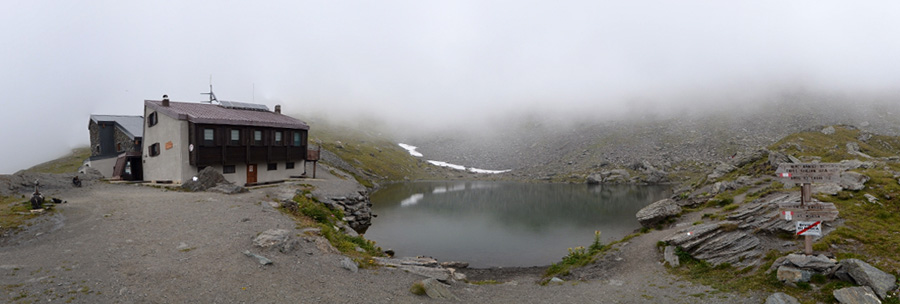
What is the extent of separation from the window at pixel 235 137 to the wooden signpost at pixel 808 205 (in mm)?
45446

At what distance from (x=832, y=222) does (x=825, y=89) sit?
9233 inches

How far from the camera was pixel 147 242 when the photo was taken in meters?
18.2

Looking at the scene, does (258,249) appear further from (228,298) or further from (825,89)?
(825,89)

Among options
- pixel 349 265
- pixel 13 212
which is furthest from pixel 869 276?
pixel 13 212

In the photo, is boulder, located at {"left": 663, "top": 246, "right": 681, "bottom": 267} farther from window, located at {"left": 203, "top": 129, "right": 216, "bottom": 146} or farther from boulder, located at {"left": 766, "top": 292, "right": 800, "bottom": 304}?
window, located at {"left": 203, "top": 129, "right": 216, "bottom": 146}

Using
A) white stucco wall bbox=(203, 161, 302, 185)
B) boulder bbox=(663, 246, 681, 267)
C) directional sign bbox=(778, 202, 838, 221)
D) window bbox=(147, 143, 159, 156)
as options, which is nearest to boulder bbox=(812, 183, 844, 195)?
boulder bbox=(663, 246, 681, 267)

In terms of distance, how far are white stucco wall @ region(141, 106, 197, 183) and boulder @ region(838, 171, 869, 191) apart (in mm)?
53917

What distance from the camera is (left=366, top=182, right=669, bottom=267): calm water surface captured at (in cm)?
3491

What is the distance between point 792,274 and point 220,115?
4773 centimetres

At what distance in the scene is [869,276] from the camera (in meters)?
12.7

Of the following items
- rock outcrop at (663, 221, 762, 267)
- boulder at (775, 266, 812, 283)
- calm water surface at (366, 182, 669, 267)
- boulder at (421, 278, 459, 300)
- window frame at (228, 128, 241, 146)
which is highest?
window frame at (228, 128, 241, 146)

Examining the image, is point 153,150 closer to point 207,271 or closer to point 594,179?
point 207,271

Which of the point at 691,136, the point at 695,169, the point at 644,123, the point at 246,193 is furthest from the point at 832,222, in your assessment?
the point at 644,123

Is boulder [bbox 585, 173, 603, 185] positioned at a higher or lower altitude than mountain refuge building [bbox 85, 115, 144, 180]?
lower
